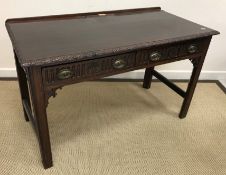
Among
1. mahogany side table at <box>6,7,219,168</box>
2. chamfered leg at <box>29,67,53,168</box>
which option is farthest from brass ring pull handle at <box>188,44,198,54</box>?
chamfered leg at <box>29,67,53,168</box>

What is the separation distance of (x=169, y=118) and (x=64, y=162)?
2.87ft

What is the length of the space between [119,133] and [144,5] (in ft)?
3.49

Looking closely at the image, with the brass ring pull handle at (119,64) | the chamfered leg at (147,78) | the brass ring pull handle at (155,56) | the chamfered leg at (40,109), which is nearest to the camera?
the chamfered leg at (40,109)

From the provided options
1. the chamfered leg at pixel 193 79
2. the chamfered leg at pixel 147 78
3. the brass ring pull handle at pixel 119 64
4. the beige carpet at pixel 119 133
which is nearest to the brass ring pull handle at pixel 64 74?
the brass ring pull handle at pixel 119 64

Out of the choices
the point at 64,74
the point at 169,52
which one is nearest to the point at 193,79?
the point at 169,52

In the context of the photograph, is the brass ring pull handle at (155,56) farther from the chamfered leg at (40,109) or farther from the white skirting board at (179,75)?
the white skirting board at (179,75)

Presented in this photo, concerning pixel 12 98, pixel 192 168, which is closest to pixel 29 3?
pixel 12 98

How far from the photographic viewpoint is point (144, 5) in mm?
1979

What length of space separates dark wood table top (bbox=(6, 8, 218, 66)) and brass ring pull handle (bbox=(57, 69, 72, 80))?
76mm

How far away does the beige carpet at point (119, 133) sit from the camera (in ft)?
4.79

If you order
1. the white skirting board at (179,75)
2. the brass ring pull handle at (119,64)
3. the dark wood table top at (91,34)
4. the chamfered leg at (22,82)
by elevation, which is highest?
the dark wood table top at (91,34)

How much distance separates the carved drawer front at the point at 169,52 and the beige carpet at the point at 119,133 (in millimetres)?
598

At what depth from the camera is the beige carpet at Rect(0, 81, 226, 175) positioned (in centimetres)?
146

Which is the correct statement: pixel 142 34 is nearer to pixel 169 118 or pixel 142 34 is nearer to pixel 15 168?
pixel 169 118
